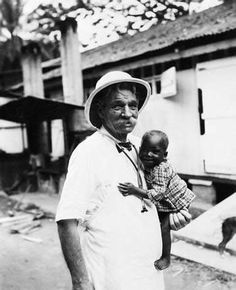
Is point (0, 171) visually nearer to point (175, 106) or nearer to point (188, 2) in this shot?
point (175, 106)

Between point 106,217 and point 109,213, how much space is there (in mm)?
26

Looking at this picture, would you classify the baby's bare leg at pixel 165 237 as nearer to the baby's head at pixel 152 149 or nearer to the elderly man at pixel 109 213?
the elderly man at pixel 109 213

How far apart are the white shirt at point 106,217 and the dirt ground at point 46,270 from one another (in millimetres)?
2806

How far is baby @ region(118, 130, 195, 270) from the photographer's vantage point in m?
1.97

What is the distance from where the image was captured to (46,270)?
17.4 ft

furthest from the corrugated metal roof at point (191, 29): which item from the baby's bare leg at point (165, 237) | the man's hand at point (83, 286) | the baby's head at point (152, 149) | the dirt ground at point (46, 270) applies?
the man's hand at point (83, 286)

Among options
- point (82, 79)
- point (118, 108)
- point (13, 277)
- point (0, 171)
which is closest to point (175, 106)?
point (82, 79)

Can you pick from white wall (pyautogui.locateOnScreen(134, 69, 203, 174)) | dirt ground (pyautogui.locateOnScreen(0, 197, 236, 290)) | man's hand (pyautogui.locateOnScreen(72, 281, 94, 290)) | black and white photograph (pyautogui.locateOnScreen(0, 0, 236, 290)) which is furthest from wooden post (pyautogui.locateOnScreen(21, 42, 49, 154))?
man's hand (pyautogui.locateOnScreen(72, 281, 94, 290))

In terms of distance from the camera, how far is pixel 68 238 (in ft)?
5.34

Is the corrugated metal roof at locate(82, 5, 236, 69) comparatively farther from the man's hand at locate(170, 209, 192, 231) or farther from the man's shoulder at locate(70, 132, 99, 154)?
the man's shoulder at locate(70, 132, 99, 154)

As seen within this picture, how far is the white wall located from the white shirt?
563cm

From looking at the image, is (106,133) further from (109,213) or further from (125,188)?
(109,213)

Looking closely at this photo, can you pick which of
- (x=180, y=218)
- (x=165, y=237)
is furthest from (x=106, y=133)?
(x=165, y=237)

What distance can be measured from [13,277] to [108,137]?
4.15 meters
